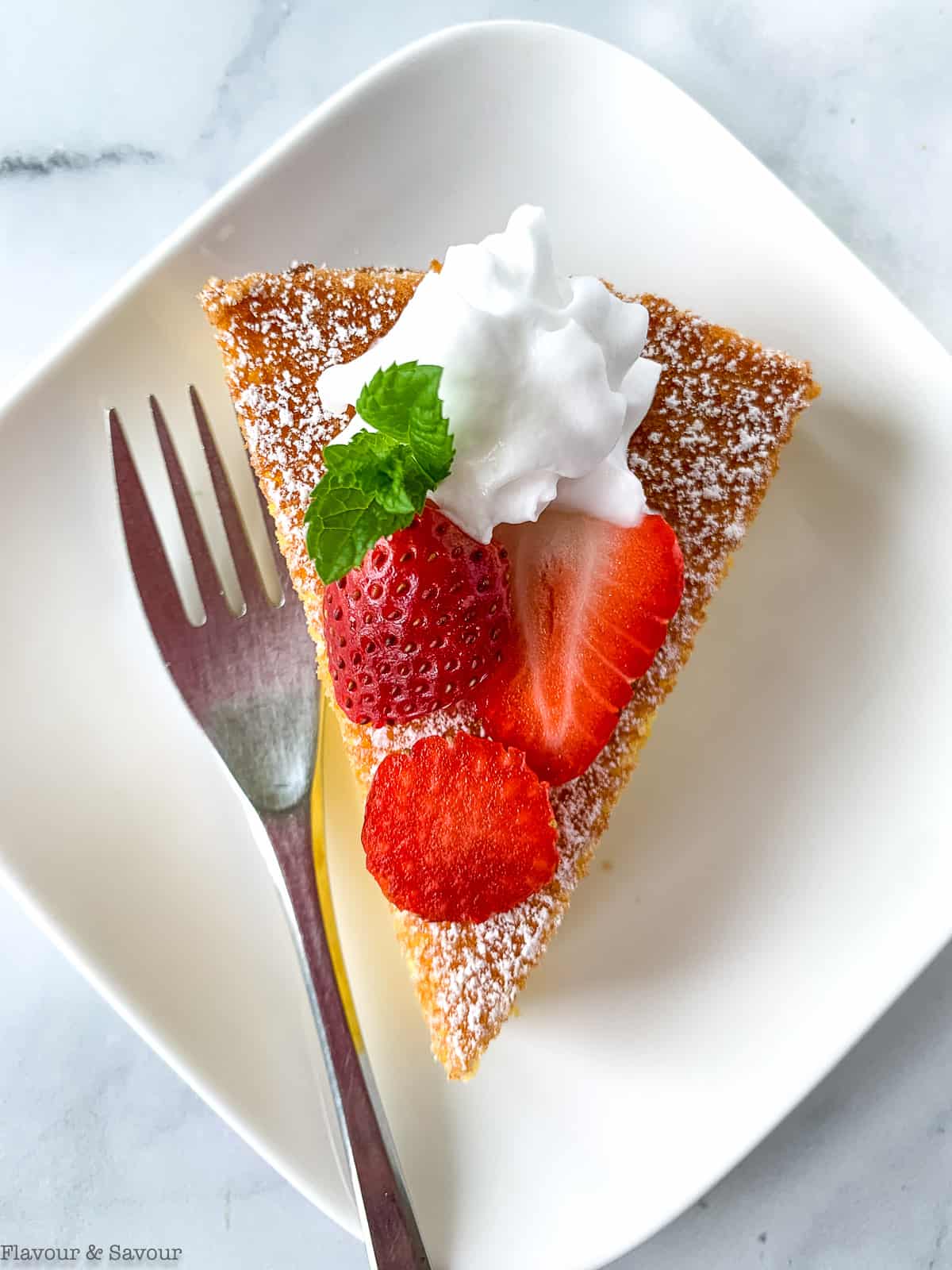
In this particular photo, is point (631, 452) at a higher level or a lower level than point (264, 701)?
lower

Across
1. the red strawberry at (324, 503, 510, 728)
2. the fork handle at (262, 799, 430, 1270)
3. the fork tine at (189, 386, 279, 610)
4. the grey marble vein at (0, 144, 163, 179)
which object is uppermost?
the grey marble vein at (0, 144, 163, 179)

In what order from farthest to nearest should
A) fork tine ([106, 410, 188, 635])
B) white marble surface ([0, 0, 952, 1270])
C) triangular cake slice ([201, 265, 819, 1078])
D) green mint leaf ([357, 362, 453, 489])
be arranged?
white marble surface ([0, 0, 952, 1270]), fork tine ([106, 410, 188, 635]), triangular cake slice ([201, 265, 819, 1078]), green mint leaf ([357, 362, 453, 489])

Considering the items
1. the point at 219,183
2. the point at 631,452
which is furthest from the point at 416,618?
the point at 219,183

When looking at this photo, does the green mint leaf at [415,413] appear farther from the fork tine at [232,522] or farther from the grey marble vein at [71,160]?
the grey marble vein at [71,160]

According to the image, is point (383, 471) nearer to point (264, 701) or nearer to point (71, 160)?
point (264, 701)

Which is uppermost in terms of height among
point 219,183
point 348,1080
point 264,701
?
point 219,183

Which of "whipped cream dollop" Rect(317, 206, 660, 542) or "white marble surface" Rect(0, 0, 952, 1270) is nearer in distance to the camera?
"whipped cream dollop" Rect(317, 206, 660, 542)

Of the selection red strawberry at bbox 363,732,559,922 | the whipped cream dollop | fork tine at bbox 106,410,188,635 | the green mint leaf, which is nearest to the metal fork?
fork tine at bbox 106,410,188,635

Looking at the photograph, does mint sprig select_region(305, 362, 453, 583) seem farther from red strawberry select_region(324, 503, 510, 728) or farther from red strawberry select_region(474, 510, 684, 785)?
red strawberry select_region(474, 510, 684, 785)
